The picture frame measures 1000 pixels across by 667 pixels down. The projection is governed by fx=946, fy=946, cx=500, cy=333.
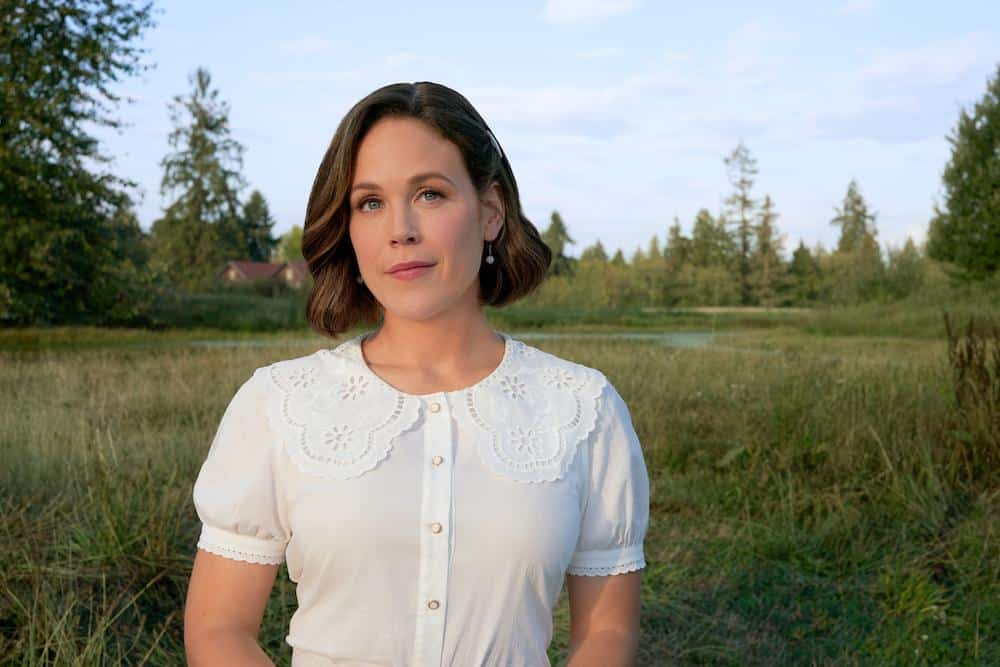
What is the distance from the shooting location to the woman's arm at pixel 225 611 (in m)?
1.60

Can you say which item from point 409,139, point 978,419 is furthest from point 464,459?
point 978,419

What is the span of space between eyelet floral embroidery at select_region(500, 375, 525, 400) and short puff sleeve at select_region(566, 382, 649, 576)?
0.17 meters

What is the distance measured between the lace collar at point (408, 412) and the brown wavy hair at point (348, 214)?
189 mm

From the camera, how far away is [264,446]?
1685 millimetres

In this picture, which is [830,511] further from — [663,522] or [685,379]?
[685,379]

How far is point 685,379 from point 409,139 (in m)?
7.82

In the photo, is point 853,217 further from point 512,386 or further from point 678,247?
point 512,386

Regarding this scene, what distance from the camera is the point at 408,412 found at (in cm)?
174

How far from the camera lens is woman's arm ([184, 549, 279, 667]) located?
1.60m

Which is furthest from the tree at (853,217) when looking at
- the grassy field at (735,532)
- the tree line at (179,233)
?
the grassy field at (735,532)

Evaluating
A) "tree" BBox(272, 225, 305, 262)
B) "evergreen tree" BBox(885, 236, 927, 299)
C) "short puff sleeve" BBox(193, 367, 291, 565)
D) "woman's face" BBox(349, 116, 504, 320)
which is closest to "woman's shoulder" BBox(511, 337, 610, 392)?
"woman's face" BBox(349, 116, 504, 320)

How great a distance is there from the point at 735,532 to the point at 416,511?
3967 mm

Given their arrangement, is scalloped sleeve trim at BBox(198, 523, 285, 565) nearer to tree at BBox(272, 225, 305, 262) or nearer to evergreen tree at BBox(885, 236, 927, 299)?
evergreen tree at BBox(885, 236, 927, 299)

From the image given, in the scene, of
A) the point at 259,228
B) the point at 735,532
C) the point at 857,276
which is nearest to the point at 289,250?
the point at 259,228
